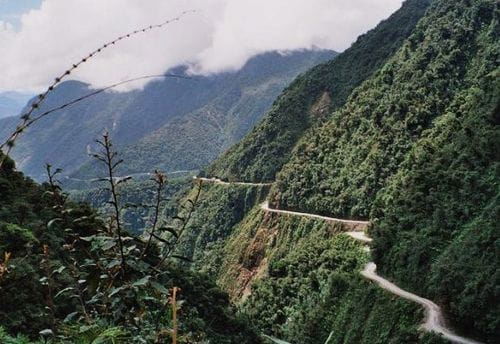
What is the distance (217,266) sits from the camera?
313ft

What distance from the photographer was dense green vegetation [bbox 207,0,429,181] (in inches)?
4375

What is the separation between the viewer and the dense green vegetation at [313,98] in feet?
365

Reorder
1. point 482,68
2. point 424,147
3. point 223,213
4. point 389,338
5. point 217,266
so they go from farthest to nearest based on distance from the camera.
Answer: point 223,213, point 217,266, point 482,68, point 424,147, point 389,338

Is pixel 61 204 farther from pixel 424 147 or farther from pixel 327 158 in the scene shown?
pixel 327 158

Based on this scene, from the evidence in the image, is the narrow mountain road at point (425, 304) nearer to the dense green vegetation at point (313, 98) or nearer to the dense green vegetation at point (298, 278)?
the dense green vegetation at point (298, 278)

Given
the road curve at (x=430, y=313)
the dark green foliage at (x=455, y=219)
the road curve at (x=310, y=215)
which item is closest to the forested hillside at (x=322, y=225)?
the dark green foliage at (x=455, y=219)

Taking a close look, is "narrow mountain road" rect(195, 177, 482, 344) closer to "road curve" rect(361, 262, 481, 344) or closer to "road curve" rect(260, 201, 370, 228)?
"road curve" rect(361, 262, 481, 344)

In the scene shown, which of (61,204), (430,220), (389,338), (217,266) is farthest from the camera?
(217,266)

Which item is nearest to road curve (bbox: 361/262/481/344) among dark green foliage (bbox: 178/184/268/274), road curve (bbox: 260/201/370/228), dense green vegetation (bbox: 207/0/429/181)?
road curve (bbox: 260/201/370/228)

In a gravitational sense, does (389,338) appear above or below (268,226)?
below

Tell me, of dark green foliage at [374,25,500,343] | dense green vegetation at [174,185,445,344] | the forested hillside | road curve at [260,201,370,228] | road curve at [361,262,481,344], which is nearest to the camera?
the forested hillside

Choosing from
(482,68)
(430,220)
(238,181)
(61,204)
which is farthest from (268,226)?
(61,204)

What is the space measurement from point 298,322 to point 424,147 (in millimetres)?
24924

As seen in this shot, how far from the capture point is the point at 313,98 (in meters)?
119
